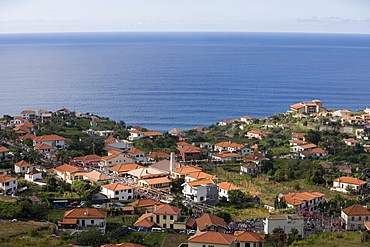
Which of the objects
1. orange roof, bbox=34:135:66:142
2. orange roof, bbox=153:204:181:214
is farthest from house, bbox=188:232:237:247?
orange roof, bbox=34:135:66:142

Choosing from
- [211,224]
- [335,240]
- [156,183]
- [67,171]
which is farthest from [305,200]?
[67,171]

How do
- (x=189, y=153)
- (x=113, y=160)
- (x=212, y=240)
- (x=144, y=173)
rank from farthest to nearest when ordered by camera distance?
(x=189, y=153)
(x=113, y=160)
(x=144, y=173)
(x=212, y=240)

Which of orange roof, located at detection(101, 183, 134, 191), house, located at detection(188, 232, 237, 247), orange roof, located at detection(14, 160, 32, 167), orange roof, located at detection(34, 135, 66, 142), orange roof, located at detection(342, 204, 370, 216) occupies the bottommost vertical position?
orange roof, located at detection(101, 183, 134, 191)

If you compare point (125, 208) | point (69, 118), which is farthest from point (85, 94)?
point (125, 208)

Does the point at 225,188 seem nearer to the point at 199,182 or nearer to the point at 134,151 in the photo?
the point at 199,182

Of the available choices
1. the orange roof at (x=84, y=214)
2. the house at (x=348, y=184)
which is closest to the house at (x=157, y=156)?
the house at (x=348, y=184)

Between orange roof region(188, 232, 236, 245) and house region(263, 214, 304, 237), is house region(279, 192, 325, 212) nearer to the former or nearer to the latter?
house region(263, 214, 304, 237)

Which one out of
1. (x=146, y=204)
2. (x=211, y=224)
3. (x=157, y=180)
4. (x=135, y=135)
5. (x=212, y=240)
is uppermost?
(x=212, y=240)
